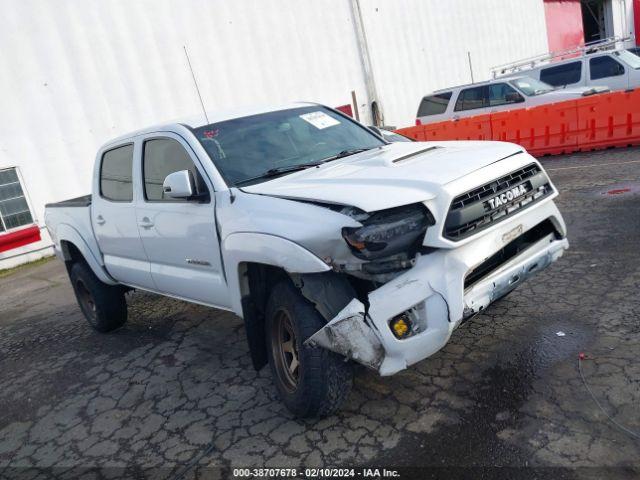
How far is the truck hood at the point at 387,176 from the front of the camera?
111 inches

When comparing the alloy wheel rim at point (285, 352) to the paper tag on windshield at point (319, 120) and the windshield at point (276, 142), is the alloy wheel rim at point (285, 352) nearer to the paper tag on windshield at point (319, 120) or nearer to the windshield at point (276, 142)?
the windshield at point (276, 142)

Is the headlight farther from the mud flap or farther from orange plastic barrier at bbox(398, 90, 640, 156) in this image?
orange plastic barrier at bbox(398, 90, 640, 156)

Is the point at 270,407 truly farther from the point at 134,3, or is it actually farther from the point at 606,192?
the point at 134,3

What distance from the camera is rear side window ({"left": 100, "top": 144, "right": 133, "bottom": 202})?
181 inches

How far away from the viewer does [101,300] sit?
5480mm

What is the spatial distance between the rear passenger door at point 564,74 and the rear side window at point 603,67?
0.22m

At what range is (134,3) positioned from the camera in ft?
39.8

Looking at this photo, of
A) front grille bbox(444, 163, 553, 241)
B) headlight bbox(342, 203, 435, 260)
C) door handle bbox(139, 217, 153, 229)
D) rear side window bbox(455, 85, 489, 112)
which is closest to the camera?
headlight bbox(342, 203, 435, 260)

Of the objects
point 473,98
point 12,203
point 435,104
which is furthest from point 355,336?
point 435,104

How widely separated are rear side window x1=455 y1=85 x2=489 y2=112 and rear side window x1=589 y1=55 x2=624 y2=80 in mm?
2597

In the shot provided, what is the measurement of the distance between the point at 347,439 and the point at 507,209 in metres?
1.59

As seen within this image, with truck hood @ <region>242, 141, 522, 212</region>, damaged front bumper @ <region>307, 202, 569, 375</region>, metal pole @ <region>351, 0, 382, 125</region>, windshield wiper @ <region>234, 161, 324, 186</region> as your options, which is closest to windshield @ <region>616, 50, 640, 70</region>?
metal pole @ <region>351, 0, 382, 125</region>

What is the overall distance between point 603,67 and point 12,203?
13.1m

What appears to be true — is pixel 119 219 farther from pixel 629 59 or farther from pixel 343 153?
pixel 629 59
